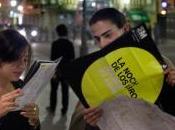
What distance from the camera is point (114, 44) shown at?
2.39 metres

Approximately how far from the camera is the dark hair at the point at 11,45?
8.66 ft

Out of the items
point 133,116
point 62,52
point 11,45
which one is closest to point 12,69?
point 11,45

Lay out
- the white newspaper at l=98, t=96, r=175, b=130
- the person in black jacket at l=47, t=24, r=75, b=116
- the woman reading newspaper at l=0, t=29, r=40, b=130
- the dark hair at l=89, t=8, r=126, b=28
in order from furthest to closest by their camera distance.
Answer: the person in black jacket at l=47, t=24, r=75, b=116
the dark hair at l=89, t=8, r=126, b=28
the woman reading newspaper at l=0, t=29, r=40, b=130
the white newspaper at l=98, t=96, r=175, b=130

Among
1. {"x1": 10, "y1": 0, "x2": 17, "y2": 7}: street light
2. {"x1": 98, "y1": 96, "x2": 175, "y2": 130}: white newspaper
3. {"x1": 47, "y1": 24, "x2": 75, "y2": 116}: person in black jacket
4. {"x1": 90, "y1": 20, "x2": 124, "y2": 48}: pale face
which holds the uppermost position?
{"x1": 90, "y1": 20, "x2": 124, "y2": 48}: pale face

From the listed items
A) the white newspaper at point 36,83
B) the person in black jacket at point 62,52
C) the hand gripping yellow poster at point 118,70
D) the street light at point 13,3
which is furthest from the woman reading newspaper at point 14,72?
the street light at point 13,3

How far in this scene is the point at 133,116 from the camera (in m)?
2.31

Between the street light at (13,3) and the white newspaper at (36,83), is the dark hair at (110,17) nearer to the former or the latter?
the white newspaper at (36,83)

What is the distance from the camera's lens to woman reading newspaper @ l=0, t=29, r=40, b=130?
258cm

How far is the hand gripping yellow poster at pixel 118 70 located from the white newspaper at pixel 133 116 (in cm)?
4

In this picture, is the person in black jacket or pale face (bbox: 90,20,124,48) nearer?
pale face (bbox: 90,20,124,48)

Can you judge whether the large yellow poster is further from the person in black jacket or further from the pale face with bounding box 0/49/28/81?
the person in black jacket

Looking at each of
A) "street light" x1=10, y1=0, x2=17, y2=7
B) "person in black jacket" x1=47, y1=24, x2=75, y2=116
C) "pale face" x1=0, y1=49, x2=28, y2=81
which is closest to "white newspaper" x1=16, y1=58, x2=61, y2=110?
"pale face" x1=0, y1=49, x2=28, y2=81

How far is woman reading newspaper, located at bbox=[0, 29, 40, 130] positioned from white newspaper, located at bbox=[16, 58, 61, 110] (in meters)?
0.15

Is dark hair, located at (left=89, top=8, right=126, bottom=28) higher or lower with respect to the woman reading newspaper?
higher
